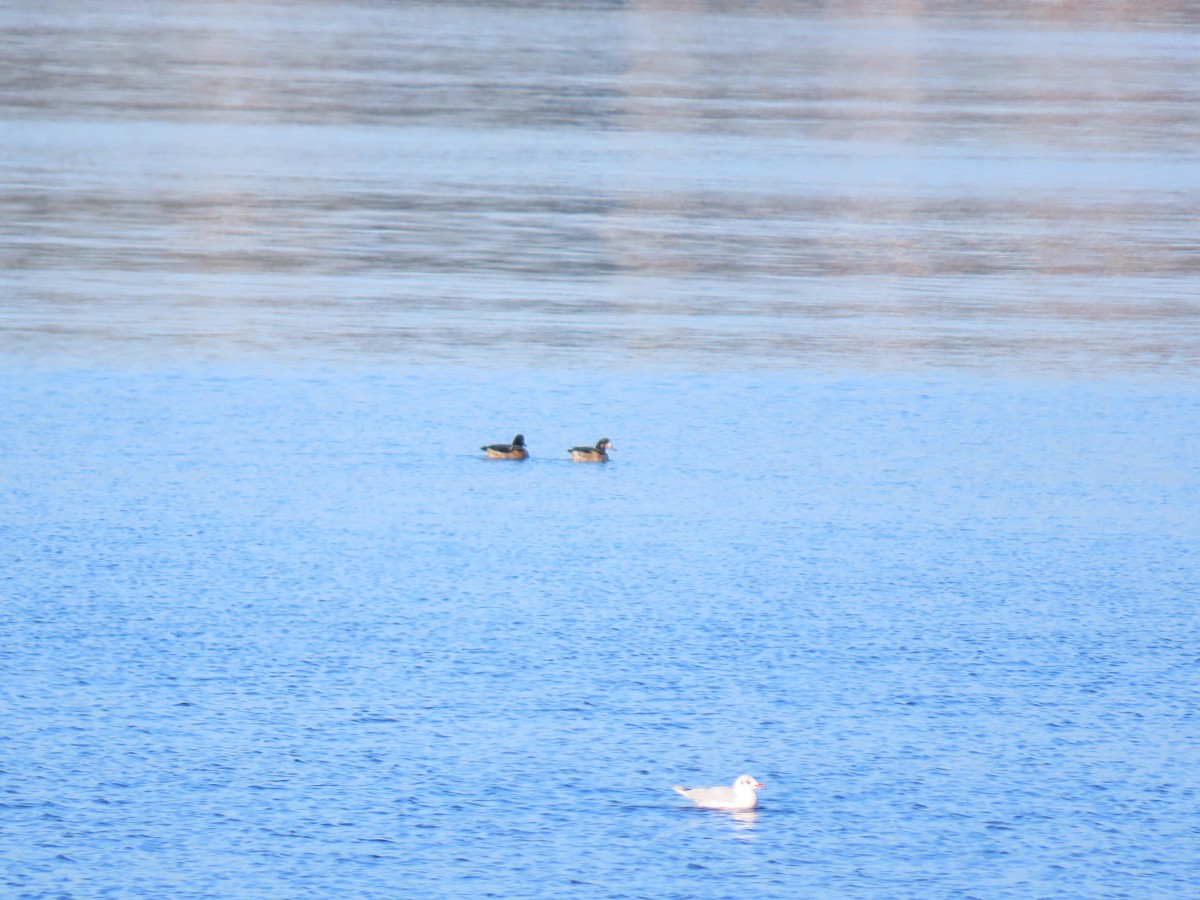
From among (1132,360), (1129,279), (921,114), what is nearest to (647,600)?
(1132,360)

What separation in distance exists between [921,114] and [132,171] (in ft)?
48.8

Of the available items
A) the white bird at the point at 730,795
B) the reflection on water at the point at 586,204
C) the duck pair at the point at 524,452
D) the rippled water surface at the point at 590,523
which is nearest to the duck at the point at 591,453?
the duck pair at the point at 524,452

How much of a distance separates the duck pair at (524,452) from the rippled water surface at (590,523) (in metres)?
0.21

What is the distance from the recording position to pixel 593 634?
11.0m

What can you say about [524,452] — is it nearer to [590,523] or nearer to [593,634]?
[590,523]

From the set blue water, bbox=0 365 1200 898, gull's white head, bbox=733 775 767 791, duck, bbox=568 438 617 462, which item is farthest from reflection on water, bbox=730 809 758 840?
duck, bbox=568 438 617 462

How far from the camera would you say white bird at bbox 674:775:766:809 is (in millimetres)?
8625

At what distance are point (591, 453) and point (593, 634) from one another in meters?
3.37

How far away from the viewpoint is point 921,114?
121ft

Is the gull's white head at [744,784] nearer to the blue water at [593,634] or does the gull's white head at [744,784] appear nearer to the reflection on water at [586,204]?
the blue water at [593,634]

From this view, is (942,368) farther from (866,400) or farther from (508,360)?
(508,360)

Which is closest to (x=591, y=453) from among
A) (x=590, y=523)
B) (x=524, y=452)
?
(x=524, y=452)

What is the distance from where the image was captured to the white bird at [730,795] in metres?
8.62

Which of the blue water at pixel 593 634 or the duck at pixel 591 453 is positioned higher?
the duck at pixel 591 453
